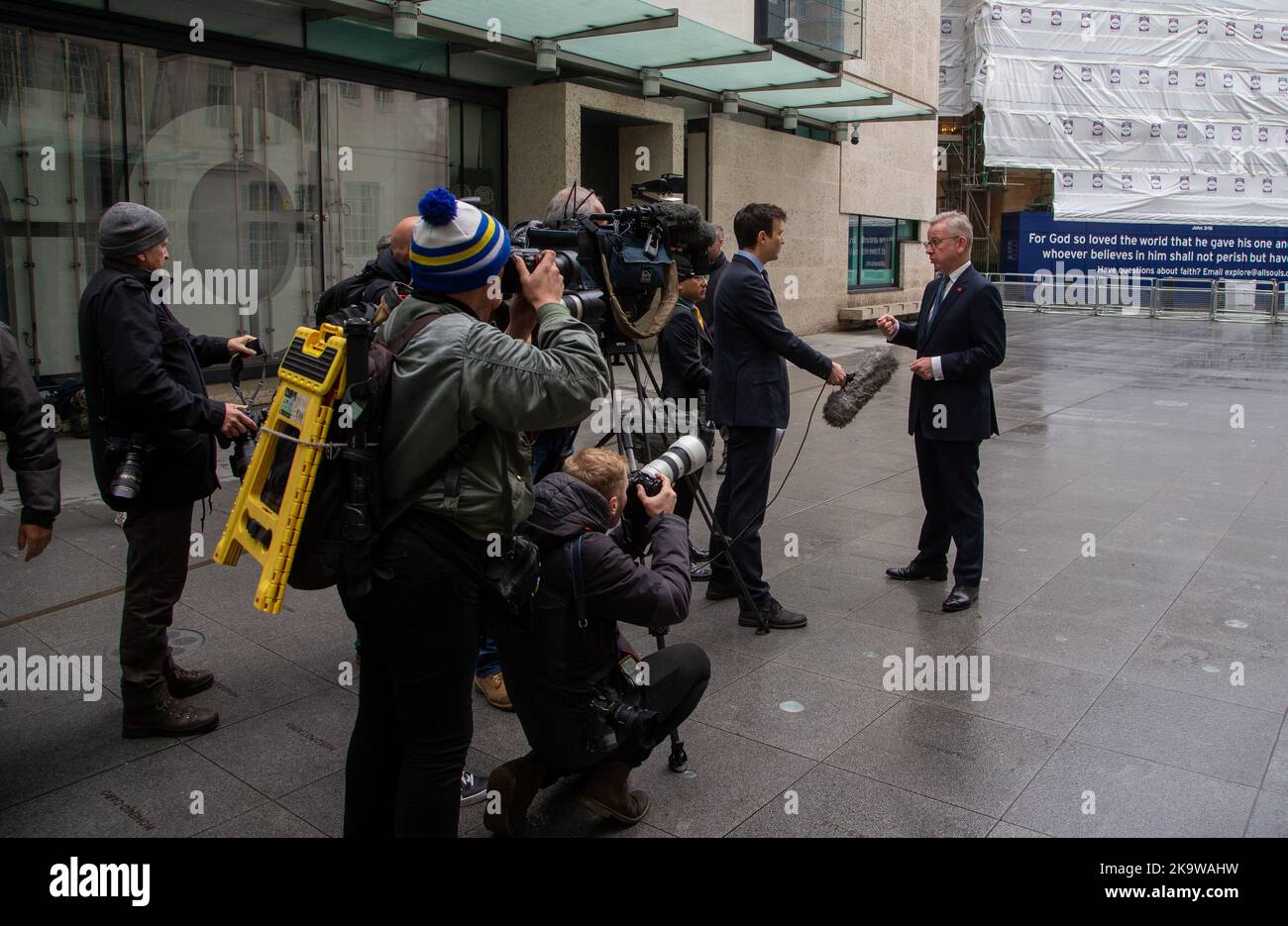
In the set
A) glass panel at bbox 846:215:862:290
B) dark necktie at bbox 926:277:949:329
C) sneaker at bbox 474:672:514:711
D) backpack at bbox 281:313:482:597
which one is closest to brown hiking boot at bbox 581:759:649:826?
sneaker at bbox 474:672:514:711

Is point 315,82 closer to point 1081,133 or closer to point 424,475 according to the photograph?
point 424,475

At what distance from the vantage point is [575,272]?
3.31 m

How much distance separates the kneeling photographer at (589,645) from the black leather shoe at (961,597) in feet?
8.19

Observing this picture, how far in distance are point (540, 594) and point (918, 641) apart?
99.6 inches

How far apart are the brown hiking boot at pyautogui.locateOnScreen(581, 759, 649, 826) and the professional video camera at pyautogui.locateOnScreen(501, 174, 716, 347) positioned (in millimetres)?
1507

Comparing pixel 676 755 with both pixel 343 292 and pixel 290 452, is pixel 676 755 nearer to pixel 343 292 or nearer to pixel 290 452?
pixel 290 452

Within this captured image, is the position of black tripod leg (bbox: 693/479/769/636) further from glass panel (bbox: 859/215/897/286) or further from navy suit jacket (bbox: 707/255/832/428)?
glass panel (bbox: 859/215/897/286)

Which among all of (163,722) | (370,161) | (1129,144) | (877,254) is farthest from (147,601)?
(1129,144)

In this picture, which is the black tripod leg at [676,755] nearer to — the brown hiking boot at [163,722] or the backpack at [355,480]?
the backpack at [355,480]

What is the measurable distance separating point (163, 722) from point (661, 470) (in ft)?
6.92

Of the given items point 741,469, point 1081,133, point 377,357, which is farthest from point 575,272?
point 1081,133

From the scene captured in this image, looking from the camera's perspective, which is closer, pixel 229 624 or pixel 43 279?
pixel 229 624

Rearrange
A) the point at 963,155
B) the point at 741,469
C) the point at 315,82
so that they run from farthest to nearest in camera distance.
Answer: the point at 963,155, the point at 315,82, the point at 741,469

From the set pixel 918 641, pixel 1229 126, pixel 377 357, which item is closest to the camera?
pixel 377 357
